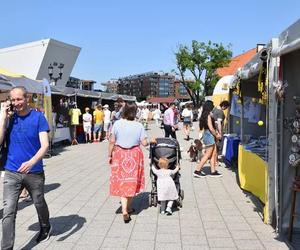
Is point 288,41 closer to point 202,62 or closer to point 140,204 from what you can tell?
point 140,204

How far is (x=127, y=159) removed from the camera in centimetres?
619

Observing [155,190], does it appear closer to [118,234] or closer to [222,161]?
[118,234]

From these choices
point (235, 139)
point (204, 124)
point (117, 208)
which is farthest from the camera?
point (235, 139)

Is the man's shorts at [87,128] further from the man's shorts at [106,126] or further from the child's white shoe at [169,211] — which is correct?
the child's white shoe at [169,211]

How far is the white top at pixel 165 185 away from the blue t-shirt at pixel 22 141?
231cm

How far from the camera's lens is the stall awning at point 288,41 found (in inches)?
183

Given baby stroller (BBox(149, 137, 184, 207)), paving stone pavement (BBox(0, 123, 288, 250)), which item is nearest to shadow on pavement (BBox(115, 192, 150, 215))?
paving stone pavement (BBox(0, 123, 288, 250))

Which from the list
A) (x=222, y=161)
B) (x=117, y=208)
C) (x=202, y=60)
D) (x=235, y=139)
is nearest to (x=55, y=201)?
(x=117, y=208)

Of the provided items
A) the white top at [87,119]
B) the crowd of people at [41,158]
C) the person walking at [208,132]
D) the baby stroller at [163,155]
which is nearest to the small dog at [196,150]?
the crowd of people at [41,158]

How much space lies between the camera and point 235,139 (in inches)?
419

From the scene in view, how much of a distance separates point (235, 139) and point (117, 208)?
15.1 feet

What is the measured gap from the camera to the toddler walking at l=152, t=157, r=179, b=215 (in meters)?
6.53

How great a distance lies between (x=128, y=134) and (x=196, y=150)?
6.68 metres

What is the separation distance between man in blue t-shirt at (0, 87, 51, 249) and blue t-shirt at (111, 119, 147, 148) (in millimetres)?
1554
